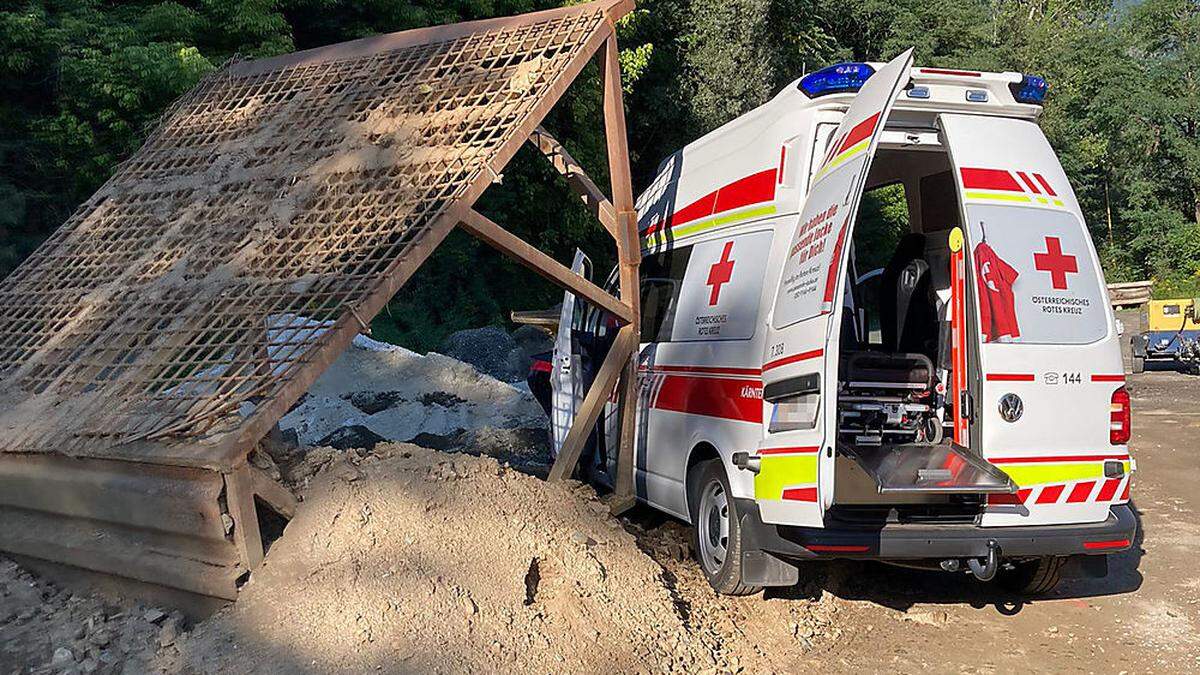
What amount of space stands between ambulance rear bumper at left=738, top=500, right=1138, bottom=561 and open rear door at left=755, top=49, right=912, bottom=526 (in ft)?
0.59

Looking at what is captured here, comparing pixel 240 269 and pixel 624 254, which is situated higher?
pixel 240 269

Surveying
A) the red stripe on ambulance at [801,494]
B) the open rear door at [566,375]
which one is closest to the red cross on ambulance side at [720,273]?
the red stripe on ambulance at [801,494]

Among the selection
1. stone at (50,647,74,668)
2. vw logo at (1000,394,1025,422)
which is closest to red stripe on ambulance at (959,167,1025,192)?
vw logo at (1000,394,1025,422)

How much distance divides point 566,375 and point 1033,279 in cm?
382

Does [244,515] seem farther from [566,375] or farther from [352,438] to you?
[352,438]

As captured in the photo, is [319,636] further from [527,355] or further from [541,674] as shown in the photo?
[527,355]

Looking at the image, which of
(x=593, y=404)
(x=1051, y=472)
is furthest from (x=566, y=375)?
(x=1051, y=472)

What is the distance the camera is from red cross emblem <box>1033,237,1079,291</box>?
17.0 feet

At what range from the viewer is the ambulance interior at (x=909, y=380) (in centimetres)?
507

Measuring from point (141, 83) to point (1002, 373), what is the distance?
497 inches

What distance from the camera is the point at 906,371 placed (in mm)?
5957

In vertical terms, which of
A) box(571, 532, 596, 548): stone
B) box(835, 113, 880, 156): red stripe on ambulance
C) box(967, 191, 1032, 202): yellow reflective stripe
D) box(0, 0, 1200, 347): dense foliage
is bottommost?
box(571, 532, 596, 548): stone

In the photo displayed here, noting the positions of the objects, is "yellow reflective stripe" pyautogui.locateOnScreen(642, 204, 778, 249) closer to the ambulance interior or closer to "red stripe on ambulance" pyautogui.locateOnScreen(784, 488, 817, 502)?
the ambulance interior

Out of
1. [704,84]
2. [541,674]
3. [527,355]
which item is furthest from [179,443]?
[704,84]
